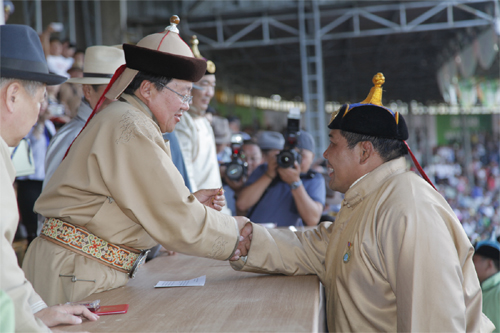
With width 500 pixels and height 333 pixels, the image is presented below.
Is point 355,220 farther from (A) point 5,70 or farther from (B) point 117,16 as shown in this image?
(B) point 117,16

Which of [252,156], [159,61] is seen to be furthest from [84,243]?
[252,156]

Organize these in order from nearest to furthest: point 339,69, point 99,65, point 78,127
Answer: point 78,127
point 99,65
point 339,69

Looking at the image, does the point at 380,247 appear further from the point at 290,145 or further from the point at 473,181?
the point at 473,181

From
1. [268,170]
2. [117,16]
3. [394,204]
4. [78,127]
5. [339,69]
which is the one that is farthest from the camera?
[339,69]

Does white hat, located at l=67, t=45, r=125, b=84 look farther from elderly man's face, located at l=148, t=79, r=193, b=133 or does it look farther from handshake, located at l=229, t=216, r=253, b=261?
handshake, located at l=229, t=216, r=253, b=261

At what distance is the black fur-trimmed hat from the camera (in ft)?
6.65

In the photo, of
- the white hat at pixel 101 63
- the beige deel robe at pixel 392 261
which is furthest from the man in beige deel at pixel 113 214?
the white hat at pixel 101 63

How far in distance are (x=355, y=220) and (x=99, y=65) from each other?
1.96 metres

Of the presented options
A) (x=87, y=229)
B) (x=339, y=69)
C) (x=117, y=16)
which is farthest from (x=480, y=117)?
(x=87, y=229)

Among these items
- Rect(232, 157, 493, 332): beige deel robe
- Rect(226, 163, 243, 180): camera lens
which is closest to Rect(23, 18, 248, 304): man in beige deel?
Rect(232, 157, 493, 332): beige deel robe

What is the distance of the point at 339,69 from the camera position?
2148 cm

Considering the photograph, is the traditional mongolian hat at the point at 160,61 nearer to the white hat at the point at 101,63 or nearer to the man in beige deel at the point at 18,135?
the man in beige deel at the point at 18,135

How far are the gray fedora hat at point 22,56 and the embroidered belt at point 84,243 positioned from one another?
55cm

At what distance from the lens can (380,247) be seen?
5.98ft
